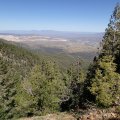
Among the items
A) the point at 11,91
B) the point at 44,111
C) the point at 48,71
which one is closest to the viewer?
the point at 44,111

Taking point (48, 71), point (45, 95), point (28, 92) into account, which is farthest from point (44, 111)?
point (48, 71)

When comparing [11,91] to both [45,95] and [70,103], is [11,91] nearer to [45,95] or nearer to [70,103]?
[45,95]

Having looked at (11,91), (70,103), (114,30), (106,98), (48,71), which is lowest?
(70,103)

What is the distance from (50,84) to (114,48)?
16276mm

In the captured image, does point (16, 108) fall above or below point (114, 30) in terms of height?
below

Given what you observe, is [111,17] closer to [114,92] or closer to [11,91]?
[11,91]

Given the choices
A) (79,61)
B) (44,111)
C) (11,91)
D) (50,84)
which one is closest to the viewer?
(44,111)

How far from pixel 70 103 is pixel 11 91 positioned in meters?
15.4

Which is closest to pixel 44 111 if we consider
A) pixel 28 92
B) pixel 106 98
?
pixel 28 92

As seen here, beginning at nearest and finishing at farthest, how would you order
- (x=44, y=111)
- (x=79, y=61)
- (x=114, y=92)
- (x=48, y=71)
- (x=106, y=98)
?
(x=114, y=92) < (x=106, y=98) < (x=44, y=111) < (x=48, y=71) < (x=79, y=61)

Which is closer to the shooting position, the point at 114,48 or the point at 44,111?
the point at 44,111

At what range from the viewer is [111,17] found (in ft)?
195

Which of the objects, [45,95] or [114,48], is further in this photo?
[114,48]

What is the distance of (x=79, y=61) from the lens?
254ft
